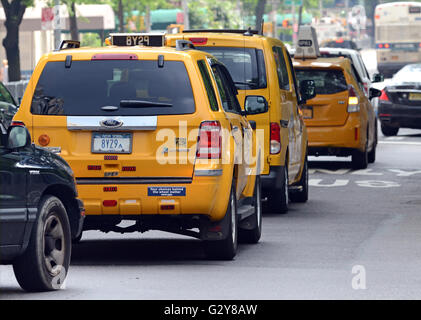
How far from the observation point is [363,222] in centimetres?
1455

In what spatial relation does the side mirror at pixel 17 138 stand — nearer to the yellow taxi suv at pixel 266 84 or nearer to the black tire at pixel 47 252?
the black tire at pixel 47 252

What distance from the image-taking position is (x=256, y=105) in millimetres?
14648

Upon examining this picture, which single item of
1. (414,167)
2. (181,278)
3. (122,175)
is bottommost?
(414,167)

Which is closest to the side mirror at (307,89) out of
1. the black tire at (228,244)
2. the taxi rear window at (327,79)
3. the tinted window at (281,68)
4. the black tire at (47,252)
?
the tinted window at (281,68)

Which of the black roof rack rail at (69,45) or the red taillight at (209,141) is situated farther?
the black roof rack rail at (69,45)

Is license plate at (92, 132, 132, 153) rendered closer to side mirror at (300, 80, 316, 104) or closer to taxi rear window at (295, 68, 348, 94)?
side mirror at (300, 80, 316, 104)

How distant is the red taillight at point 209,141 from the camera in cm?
1056

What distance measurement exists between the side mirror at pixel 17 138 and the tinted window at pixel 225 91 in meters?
2.84

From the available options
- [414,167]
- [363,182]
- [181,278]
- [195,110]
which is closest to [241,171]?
[195,110]

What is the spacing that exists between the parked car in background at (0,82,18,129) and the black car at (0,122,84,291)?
11690 millimetres

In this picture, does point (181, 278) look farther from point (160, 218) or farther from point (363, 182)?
point (363, 182)
